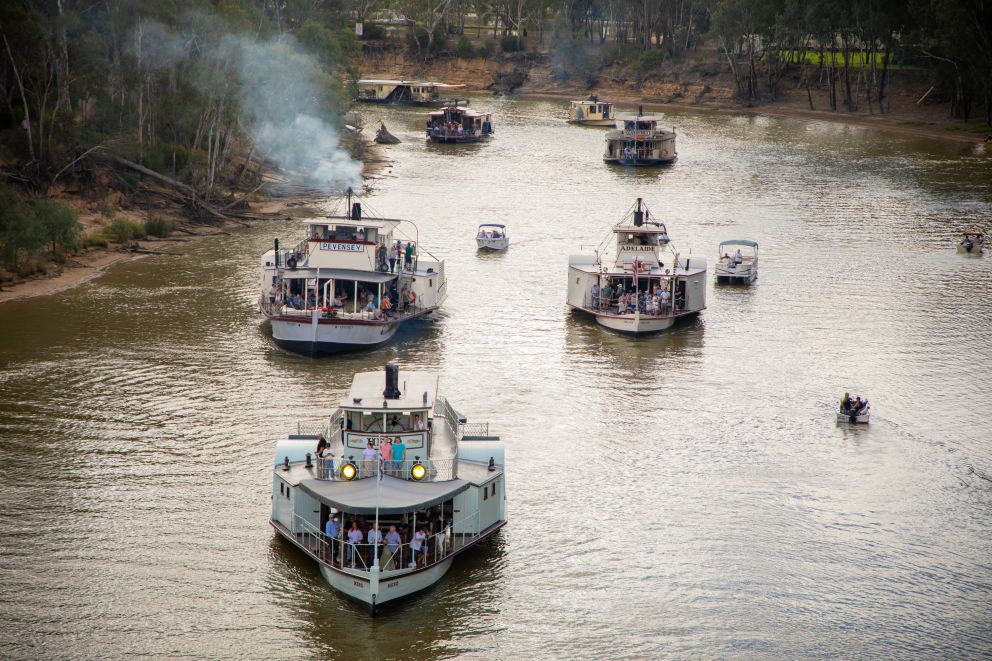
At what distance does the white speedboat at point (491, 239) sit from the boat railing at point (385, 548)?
44.1 metres

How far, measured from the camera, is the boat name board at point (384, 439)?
106 ft

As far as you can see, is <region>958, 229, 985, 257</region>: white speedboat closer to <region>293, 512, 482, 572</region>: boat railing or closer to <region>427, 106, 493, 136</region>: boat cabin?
<region>293, 512, 482, 572</region>: boat railing

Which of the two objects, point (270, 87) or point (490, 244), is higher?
point (270, 87)

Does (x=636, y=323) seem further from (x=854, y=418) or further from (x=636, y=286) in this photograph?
(x=854, y=418)

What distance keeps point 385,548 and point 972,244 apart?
57159 mm

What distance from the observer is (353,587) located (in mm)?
30016

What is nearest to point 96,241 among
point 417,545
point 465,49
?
point 417,545

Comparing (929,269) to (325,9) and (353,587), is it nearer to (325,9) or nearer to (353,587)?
(353,587)

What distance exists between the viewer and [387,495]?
3045 cm

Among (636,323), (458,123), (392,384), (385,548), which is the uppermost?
(458,123)

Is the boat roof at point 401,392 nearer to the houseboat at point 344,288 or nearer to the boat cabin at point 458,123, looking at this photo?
the houseboat at point 344,288

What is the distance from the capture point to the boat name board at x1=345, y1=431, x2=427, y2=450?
32438mm

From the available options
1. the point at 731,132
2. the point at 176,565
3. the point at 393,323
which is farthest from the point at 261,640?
the point at 731,132

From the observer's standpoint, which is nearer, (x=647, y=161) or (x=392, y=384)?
(x=392, y=384)
